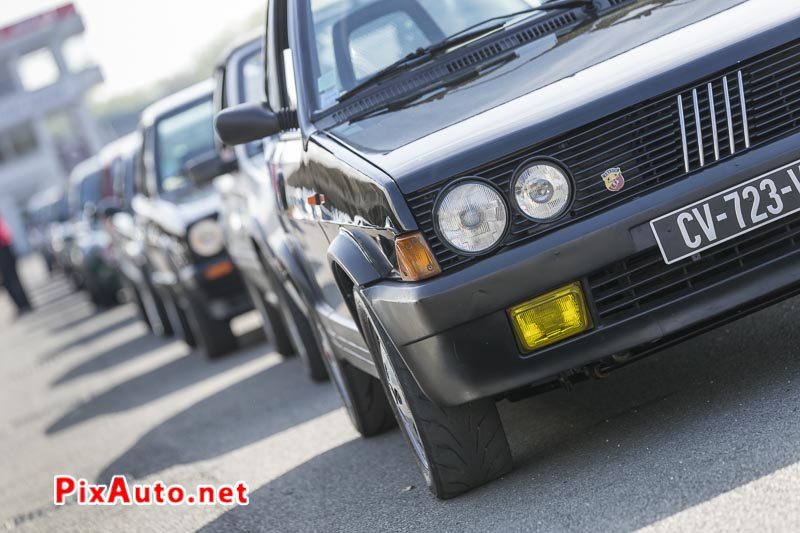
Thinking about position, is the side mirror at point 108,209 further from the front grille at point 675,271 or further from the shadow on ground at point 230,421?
the front grille at point 675,271

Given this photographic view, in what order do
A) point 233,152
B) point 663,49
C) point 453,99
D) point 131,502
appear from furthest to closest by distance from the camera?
point 233,152, point 131,502, point 453,99, point 663,49

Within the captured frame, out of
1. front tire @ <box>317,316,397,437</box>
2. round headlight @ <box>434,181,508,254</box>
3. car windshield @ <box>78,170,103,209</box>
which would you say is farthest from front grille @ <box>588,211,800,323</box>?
car windshield @ <box>78,170,103,209</box>

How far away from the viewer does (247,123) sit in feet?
16.5

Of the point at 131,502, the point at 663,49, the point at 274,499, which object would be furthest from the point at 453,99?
the point at 131,502

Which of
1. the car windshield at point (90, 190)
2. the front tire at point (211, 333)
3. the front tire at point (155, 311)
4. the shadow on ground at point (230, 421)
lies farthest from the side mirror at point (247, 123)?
the car windshield at point (90, 190)

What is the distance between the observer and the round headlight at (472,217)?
12.4 feet

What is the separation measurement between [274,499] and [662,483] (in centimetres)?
195

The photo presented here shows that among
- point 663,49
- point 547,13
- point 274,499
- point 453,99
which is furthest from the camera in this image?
point 274,499

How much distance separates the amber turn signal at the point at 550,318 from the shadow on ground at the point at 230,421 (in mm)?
3055

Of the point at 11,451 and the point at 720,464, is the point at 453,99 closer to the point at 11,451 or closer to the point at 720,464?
the point at 720,464

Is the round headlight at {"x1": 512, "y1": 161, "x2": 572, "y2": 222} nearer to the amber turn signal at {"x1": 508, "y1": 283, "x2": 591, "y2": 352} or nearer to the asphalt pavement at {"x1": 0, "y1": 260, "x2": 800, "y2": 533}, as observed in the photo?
the amber turn signal at {"x1": 508, "y1": 283, "x2": 591, "y2": 352}

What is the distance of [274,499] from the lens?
5320 millimetres

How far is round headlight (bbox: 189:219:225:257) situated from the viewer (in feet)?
32.0

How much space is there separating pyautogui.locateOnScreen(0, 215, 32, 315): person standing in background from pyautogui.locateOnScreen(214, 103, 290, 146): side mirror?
55.2 feet
